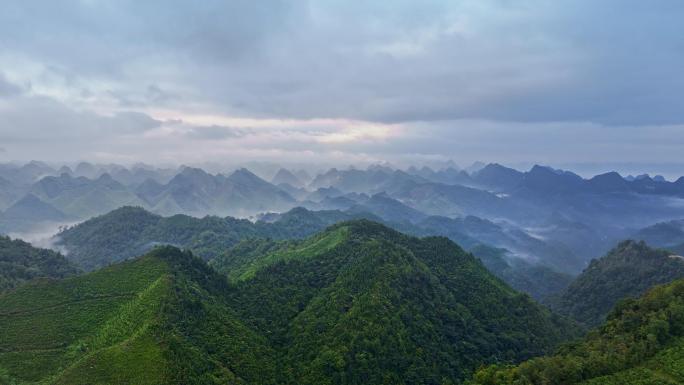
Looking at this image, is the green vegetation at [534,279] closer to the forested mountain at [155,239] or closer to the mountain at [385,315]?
the forested mountain at [155,239]

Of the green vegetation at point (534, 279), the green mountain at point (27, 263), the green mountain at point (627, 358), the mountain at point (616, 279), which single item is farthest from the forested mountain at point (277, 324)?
the green vegetation at point (534, 279)

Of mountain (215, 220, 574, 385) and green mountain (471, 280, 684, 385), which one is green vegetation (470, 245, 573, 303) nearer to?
mountain (215, 220, 574, 385)

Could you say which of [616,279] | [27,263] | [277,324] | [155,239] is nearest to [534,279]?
[616,279]

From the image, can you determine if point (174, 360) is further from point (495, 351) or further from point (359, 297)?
point (495, 351)

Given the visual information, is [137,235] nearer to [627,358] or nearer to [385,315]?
[385,315]

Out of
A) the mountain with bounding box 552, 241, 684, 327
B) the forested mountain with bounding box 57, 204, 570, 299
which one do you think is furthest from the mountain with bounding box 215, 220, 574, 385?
the forested mountain with bounding box 57, 204, 570, 299
